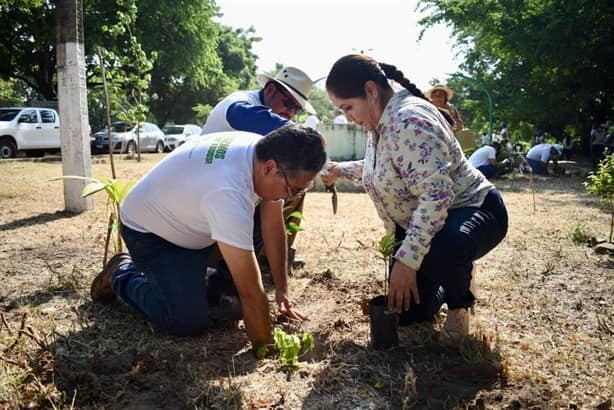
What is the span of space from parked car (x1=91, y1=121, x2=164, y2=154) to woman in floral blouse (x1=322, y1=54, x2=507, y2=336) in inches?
648

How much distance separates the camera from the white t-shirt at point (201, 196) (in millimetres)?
2186

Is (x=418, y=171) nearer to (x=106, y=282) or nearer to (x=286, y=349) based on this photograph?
(x=286, y=349)

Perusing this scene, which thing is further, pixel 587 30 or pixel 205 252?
pixel 587 30

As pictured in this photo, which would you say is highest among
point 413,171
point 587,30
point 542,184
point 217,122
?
point 587,30

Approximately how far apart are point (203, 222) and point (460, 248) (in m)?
1.17

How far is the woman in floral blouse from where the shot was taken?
223 cm

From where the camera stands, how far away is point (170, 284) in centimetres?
264

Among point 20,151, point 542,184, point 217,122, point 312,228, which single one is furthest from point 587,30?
point 20,151

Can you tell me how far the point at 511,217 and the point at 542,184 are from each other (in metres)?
6.06

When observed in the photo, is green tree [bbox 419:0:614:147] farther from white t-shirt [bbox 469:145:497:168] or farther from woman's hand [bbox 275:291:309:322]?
woman's hand [bbox 275:291:309:322]

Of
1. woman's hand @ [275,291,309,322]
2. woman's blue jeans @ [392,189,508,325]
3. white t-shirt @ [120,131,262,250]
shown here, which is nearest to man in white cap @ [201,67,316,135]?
white t-shirt @ [120,131,262,250]

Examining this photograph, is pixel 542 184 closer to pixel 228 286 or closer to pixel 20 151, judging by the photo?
pixel 228 286

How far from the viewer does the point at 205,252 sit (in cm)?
282

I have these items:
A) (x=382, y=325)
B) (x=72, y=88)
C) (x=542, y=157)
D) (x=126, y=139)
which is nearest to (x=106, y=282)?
(x=382, y=325)
